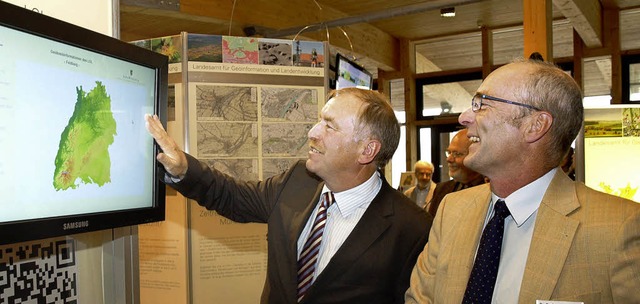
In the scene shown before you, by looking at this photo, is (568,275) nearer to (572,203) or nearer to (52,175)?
(572,203)

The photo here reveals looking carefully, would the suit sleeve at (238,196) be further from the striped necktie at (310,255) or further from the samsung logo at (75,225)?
the samsung logo at (75,225)

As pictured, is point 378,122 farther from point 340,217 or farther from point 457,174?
point 457,174

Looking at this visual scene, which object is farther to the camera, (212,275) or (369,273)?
(212,275)

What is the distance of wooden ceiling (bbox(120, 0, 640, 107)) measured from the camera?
Result: 259 inches

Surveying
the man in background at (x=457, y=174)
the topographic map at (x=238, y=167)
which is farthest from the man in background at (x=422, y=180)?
the topographic map at (x=238, y=167)

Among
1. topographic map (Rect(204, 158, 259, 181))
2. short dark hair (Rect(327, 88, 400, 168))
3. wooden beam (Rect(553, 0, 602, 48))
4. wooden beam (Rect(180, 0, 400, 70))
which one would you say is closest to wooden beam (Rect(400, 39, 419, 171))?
wooden beam (Rect(180, 0, 400, 70))

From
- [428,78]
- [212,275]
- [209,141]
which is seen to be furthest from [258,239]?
[428,78]

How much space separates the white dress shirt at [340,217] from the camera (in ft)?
6.86

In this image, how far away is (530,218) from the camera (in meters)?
1.72

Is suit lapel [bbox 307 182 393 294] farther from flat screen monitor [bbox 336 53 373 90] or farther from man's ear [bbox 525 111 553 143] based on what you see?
flat screen monitor [bbox 336 53 373 90]

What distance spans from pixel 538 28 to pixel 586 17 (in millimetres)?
2901

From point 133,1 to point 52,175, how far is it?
2488 millimetres

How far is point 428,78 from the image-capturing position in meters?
10.5

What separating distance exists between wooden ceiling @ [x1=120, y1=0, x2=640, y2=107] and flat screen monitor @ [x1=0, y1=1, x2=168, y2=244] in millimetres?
4057
